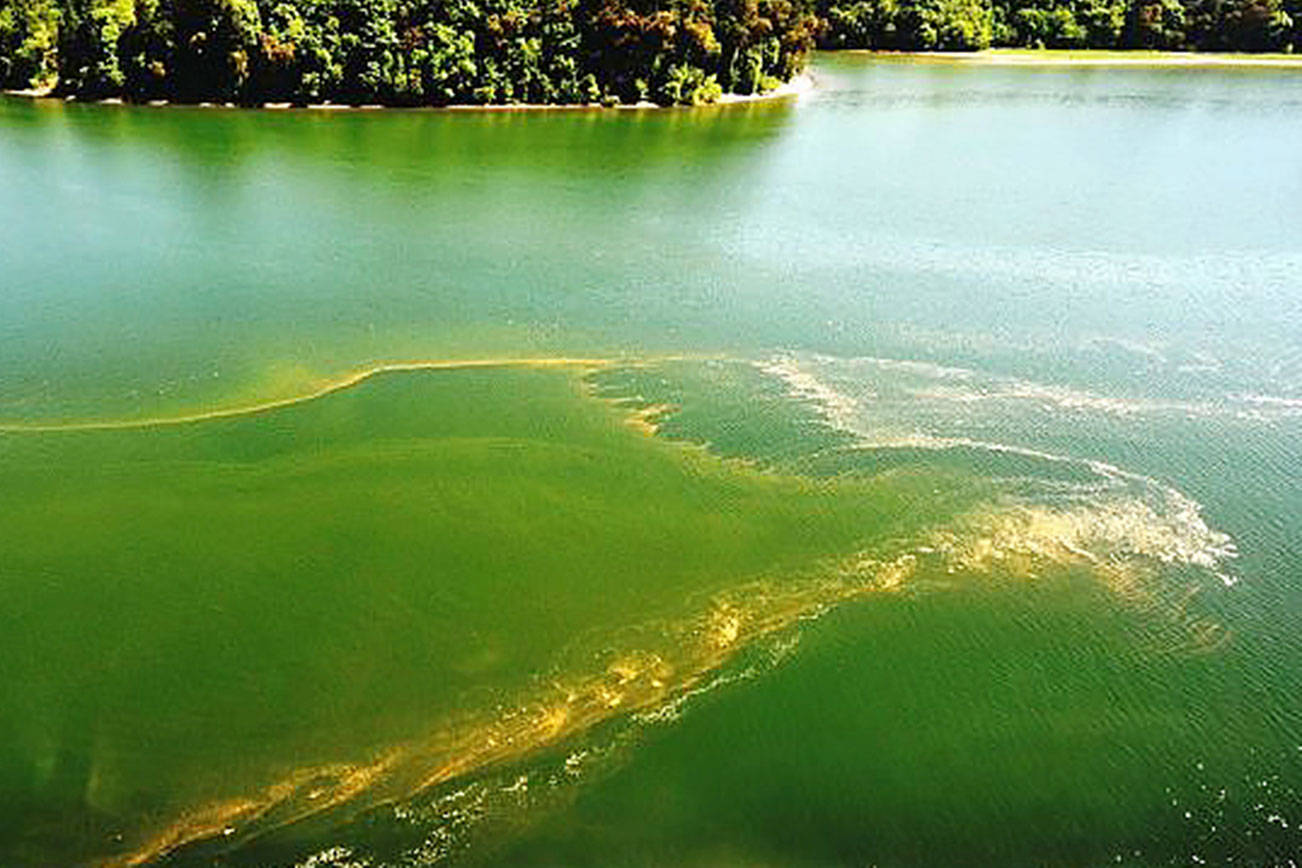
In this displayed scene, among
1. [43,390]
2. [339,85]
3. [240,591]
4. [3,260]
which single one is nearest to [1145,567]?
[240,591]

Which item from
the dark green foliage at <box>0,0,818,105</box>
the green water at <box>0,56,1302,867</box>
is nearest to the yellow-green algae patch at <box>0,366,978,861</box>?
the green water at <box>0,56,1302,867</box>

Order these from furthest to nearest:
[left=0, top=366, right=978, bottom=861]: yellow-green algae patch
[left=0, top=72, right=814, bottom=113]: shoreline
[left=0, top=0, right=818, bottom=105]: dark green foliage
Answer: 1. [left=0, top=72, right=814, bottom=113]: shoreline
2. [left=0, top=0, right=818, bottom=105]: dark green foliage
3. [left=0, top=366, right=978, bottom=861]: yellow-green algae patch

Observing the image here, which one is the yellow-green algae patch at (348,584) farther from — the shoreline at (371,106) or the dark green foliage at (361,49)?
the dark green foliage at (361,49)

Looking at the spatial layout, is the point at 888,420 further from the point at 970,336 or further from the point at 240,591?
the point at 240,591

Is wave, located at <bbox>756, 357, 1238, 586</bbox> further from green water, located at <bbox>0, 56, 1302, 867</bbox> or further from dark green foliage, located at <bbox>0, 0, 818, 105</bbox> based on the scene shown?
dark green foliage, located at <bbox>0, 0, 818, 105</bbox>

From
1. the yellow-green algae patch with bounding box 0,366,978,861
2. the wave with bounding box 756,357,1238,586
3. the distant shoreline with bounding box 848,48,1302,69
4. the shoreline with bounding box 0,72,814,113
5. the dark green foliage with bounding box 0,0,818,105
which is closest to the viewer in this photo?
the yellow-green algae patch with bounding box 0,366,978,861
